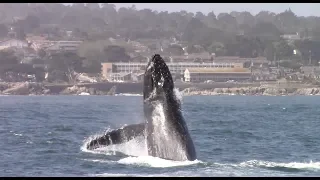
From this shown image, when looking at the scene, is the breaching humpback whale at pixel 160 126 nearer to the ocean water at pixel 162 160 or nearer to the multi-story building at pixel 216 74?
the ocean water at pixel 162 160

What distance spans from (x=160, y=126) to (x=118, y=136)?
1330mm

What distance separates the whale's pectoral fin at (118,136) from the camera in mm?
20703

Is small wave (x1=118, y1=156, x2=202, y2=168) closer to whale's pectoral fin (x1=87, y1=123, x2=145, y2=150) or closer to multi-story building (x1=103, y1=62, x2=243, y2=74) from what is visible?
whale's pectoral fin (x1=87, y1=123, x2=145, y2=150)

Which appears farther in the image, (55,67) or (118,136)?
(55,67)

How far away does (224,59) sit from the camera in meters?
168

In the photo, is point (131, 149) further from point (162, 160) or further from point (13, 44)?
point (13, 44)

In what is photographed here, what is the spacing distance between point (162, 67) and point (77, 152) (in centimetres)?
506

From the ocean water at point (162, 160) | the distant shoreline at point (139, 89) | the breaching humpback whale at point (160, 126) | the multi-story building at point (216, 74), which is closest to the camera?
the ocean water at point (162, 160)

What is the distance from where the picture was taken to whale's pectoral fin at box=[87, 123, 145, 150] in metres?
20.7

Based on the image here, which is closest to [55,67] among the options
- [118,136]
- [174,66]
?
[174,66]

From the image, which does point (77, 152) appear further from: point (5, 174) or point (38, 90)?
point (38, 90)

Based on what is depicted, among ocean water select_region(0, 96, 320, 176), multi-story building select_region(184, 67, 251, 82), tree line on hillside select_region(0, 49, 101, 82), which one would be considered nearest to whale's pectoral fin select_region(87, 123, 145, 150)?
ocean water select_region(0, 96, 320, 176)

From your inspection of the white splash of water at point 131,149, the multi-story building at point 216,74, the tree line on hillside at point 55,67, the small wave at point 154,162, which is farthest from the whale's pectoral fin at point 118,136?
the tree line on hillside at point 55,67

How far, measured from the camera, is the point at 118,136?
2086cm
